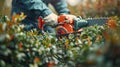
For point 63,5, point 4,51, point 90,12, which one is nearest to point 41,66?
point 4,51

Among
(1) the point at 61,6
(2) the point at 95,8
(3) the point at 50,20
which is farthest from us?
(2) the point at 95,8

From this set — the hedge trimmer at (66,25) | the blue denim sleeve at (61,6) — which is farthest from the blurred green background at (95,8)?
the hedge trimmer at (66,25)

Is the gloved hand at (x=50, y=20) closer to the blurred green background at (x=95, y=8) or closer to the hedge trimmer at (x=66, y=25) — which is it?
the hedge trimmer at (x=66, y=25)

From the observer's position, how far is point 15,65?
9.58 ft

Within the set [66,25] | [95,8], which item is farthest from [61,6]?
[95,8]

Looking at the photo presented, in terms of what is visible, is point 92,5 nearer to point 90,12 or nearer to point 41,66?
point 90,12

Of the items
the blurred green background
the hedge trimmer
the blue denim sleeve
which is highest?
the blurred green background

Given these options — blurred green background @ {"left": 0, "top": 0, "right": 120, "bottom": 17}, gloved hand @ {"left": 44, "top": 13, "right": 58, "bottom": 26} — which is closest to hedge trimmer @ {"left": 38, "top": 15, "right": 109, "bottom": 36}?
gloved hand @ {"left": 44, "top": 13, "right": 58, "bottom": 26}

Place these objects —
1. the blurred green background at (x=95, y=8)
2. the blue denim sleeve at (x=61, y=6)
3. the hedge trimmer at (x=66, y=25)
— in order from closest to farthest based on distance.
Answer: the hedge trimmer at (x=66, y=25) → the blue denim sleeve at (x=61, y=6) → the blurred green background at (x=95, y=8)

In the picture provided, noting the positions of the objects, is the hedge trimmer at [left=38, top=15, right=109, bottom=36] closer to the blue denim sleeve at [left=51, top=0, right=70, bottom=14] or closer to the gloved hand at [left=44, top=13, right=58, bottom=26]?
the gloved hand at [left=44, top=13, right=58, bottom=26]

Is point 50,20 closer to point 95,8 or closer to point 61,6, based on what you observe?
point 61,6

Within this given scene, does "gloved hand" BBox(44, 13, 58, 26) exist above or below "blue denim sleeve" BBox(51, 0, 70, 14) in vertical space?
below

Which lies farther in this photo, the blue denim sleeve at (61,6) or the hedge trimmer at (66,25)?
the blue denim sleeve at (61,6)

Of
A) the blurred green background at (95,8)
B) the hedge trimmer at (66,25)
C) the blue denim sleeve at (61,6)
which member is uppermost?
the blurred green background at (95,8)
